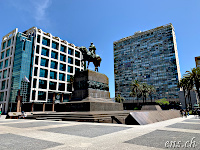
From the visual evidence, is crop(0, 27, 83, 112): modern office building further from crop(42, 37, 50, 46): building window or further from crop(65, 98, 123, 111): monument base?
crop(65, 98, 123, 111): monument base

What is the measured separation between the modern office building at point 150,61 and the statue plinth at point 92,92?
7886 centimetres

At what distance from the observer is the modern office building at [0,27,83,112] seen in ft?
173

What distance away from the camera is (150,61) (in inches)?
3905

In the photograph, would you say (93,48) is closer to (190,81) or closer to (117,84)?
(190,81)

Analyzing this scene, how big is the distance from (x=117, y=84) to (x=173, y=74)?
40.7 m

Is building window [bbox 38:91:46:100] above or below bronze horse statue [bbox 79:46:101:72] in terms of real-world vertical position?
below

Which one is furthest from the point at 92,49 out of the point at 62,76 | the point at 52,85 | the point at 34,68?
the point at 62,76

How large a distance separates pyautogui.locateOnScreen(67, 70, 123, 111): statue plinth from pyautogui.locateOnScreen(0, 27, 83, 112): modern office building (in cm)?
3497

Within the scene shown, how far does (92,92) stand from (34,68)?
43.4 meters

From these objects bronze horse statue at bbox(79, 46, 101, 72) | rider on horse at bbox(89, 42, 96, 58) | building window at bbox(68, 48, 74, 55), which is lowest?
bronze horse statue at bbox(79, 46, 101, 72)

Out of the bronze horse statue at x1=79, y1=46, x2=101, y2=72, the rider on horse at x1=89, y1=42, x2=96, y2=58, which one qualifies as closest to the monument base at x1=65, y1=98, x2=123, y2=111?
the bronze horse statue at x1=79, y1=46, x2=101, y2=72

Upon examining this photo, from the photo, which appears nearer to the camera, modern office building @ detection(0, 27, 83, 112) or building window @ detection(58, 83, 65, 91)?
modern office building @ detection(0, 27, 83, 112)

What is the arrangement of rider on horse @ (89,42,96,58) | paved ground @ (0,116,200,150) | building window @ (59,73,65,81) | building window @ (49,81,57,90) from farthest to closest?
building window @ (59,73,65,81) < building window @ (49,81,57,90) < rider on horse @ (89,42,96,58) < paved ground @ (0,116,200,150)

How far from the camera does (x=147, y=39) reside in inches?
4117
